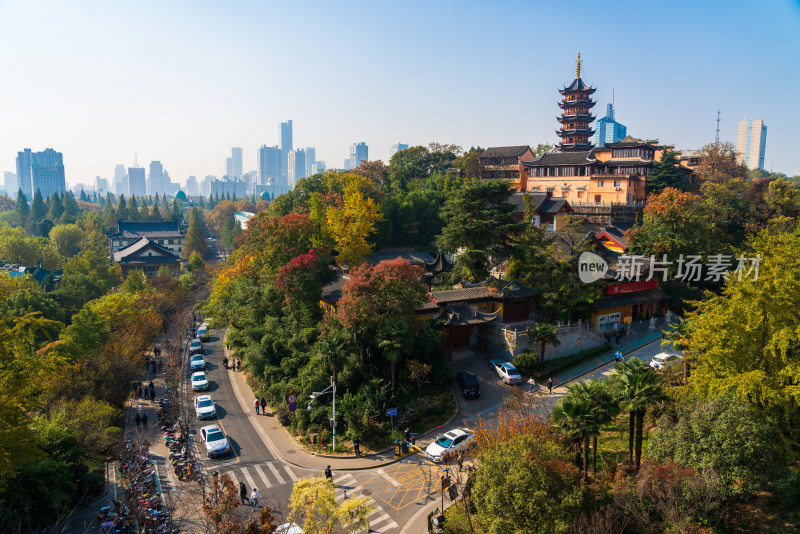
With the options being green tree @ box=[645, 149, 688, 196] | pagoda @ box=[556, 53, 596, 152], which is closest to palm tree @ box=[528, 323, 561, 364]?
green tree @ box=[645, 149, 688, 196]

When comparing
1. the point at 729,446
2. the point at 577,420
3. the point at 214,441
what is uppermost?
the point at 577,420

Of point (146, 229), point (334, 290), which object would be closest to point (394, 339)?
point (334, 290)

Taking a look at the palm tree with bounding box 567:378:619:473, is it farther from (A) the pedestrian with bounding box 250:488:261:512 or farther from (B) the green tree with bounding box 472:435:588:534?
(A) the pedestrian with bounding box 250:488:261:512

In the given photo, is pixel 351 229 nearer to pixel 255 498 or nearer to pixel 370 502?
pixel 255 498

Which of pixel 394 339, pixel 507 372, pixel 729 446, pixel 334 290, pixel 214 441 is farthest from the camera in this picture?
pixel 334 290

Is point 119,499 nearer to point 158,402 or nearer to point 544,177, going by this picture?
point 158,402

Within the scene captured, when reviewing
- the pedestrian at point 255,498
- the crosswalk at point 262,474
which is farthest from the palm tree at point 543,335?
the pedestrian at point 255,498
